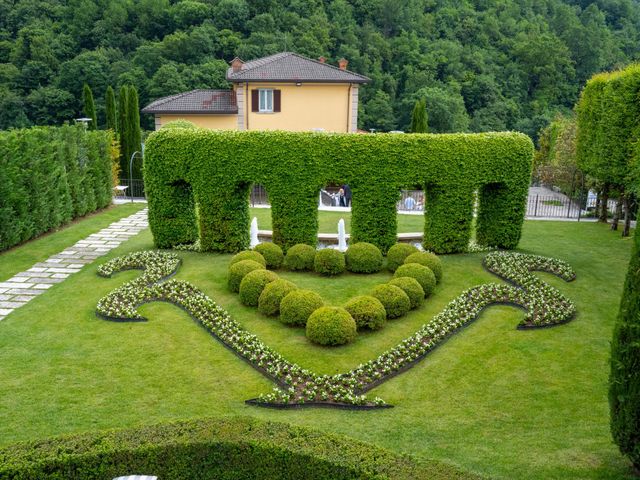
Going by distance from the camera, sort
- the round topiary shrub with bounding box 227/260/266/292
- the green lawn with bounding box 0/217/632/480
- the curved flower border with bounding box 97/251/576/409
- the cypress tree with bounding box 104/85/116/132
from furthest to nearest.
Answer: the cypress tree with bounding box 104/85/116/132 → the round topiary shrub with bounding box 227/260/266/292 → the curved flower border with bounding box 97/251/576/409 → the green lawn with bounding box 0/217/632/480

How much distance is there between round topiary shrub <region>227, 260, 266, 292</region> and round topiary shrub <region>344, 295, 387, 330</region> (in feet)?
10.5

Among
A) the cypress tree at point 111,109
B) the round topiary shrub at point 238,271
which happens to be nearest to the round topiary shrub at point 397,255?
the round topiary shrub at point 238,271

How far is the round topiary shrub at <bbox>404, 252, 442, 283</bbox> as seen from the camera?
15.1m

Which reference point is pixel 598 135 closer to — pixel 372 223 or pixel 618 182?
pixel 618 182

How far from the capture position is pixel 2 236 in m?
18.2

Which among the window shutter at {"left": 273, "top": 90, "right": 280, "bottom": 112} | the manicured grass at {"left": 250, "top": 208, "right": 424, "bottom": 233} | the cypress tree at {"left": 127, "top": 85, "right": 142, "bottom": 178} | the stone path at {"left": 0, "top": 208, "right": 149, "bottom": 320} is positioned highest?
the window shutter at {"left": 273, "top": 90, "right": 280, "bottom": 112}

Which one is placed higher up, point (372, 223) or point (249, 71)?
point (249, 71)

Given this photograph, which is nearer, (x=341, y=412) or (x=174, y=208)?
(x=341, y=412)

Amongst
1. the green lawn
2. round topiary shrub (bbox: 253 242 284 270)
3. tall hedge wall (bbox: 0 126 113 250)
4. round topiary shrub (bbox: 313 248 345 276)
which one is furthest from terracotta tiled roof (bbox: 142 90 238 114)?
the green lawn

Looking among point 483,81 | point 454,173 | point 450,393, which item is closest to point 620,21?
point 483,81

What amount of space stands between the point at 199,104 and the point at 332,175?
20.3m

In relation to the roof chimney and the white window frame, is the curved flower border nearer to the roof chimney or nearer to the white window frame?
the white window frame

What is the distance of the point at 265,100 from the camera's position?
34.2 meters

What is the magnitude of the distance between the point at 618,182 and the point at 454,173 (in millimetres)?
6964
